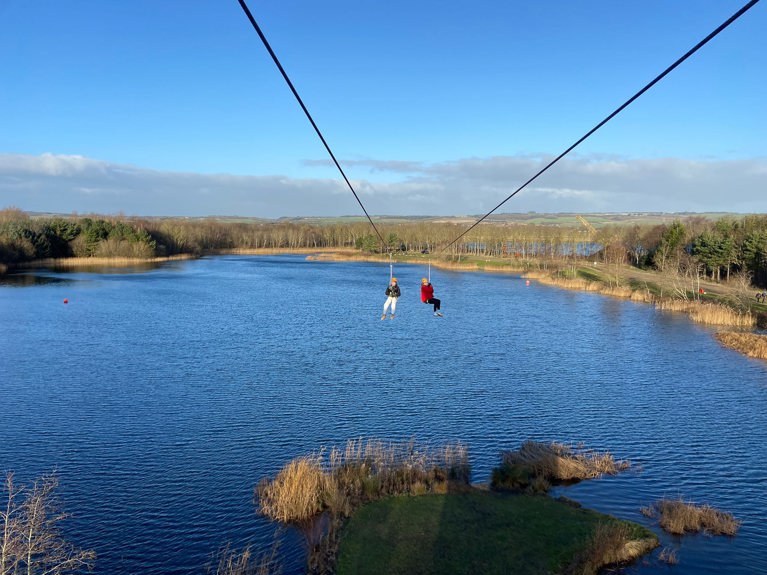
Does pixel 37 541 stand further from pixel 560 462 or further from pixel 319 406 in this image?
pixel 560 462

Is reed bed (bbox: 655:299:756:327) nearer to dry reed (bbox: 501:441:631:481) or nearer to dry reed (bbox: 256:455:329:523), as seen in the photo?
dry reed (bbox: 501:441:631:481)

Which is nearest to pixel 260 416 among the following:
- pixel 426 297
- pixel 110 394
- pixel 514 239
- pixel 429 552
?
pixel 110 394

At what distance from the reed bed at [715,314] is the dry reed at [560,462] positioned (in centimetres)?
3255

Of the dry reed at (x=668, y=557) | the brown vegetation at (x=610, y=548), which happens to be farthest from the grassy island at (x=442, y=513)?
the dry reed at (x=668, y=557)

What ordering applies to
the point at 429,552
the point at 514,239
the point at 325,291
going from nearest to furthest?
the point at 429,552 < the point at 325,291 < the point at 514,239

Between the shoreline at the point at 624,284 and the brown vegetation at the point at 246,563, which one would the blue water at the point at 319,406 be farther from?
the shoreline at the point at 624,284

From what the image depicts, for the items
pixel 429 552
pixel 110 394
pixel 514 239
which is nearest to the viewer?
pixel 429 552

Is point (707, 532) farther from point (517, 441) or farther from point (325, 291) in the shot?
point (325, 291)

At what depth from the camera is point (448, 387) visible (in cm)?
2969

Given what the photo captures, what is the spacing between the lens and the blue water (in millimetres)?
17609

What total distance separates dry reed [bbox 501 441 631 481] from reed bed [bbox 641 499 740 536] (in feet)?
8.72

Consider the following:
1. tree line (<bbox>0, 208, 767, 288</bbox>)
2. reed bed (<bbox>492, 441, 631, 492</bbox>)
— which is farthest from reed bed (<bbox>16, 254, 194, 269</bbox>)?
reed bed (<bbox>492, 441, 631, 492</bbox>)

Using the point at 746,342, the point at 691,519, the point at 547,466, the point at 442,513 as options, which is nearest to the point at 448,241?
the point at 746,342

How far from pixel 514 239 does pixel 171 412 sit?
347ft
